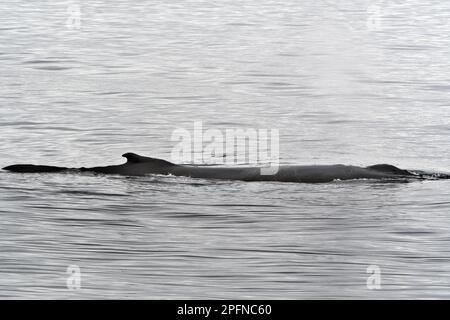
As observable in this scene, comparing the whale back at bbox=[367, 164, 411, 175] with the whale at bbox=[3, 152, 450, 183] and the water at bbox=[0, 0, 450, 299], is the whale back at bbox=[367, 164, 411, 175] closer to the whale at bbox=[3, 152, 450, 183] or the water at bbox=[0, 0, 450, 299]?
the whale at bbox=[3, 152, 450, 183]

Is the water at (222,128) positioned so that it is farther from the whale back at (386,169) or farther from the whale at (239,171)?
the whale back at (386,169)

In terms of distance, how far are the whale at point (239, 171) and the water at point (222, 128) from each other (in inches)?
12.3

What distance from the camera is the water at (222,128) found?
1683 cm

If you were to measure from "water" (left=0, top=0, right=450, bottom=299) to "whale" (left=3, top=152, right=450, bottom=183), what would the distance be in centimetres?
31

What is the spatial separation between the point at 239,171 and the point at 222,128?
7.64 meters

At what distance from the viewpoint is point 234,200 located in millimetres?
21062

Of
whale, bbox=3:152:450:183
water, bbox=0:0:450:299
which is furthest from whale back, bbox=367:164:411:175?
water, bbox=0:0:450:299

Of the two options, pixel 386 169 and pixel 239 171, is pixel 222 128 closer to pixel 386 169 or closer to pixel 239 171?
pixel 239 171

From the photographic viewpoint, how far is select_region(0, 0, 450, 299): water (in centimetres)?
1683

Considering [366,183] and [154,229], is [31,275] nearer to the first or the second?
[154,229]

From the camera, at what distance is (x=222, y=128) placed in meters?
30.3

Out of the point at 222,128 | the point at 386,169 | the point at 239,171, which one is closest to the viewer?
the point at 239,171

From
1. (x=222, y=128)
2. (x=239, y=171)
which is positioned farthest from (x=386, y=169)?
(x=222, y=128)

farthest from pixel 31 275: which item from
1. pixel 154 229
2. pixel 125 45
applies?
pixel 125 45
